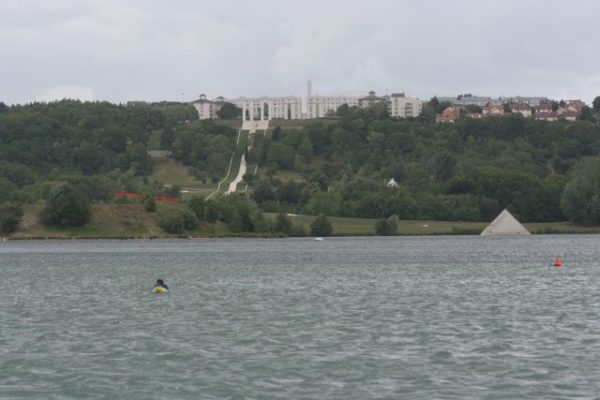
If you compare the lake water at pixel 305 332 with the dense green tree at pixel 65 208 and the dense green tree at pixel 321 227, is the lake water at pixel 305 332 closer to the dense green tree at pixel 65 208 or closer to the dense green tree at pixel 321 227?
the dense green tree at pixel 65 208

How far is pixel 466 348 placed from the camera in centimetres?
4241

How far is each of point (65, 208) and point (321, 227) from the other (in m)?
39.4

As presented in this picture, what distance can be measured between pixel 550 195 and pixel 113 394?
536ft

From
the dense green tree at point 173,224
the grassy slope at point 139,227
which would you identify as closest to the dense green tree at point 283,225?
the grassy slope at point 139,227

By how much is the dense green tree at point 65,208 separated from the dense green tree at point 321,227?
3480cm

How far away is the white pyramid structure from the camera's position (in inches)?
6964

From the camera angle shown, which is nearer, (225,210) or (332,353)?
(332,353)

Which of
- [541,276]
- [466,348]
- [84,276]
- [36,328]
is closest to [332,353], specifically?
[466,348]

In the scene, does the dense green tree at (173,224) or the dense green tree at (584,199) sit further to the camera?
the dense green tree at (584,199)

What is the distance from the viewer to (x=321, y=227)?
172 metres

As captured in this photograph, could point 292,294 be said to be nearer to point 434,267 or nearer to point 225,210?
point 434,267

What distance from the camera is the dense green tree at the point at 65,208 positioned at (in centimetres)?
16036

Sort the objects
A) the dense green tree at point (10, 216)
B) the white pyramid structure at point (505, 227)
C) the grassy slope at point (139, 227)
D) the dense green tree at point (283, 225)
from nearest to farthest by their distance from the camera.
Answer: the dense green tree at point (10, 216) → the grassy slope at point (139, 227) → the dense green tree at point (283, 225) → the white pyramid structure at point (505, 227)

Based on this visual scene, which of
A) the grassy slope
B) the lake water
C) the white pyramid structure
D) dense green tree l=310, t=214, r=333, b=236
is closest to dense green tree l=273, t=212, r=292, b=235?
dense green tree l=310, t=214, r=333, b=236
